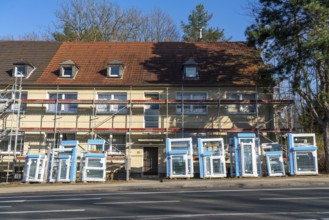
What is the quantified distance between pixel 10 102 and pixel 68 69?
458 centimetres

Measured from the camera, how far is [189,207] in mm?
10508

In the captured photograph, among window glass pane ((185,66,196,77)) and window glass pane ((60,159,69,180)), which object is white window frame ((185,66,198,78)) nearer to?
window glass pane ((185,66,196,77))

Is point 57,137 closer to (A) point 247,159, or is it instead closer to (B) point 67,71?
(B) point 67,71

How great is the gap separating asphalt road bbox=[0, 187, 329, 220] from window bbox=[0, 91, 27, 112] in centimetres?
1255

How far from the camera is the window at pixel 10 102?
78.8ft

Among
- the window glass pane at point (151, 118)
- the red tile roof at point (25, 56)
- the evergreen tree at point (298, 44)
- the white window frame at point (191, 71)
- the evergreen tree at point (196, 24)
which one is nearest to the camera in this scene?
the evergreen tree at point (298, 44)

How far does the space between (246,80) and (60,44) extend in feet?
50.5

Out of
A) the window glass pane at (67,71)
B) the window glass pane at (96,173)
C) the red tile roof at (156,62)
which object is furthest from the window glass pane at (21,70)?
the window glass pane at (96,173)

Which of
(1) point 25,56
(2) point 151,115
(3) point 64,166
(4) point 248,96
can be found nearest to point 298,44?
(4) point 248,96

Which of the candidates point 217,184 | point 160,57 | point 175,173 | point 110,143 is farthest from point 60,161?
point 160,57

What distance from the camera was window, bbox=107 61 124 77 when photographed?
25.9m

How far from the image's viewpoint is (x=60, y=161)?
21.1 metres

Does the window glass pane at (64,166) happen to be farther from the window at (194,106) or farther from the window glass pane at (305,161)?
the window glass pane at (305,161)

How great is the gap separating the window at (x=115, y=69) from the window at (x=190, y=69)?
4.55 m
